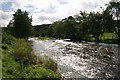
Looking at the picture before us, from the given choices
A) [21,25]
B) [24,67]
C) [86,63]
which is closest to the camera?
[24,67]

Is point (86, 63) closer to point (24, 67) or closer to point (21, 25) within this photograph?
point (24, 67)

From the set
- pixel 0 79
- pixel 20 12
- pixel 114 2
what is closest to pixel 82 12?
pixel 114 2

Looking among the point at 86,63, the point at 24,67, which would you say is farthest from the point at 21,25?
the point at 24,67

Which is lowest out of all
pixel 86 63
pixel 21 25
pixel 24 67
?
pixel 86 63

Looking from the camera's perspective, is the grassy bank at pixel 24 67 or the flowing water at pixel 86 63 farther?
the flowing water at pixel 86 63

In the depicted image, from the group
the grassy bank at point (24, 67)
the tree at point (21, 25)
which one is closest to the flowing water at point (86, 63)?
the grassy bank at point (24, 67)

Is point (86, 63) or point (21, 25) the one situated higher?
point (21, 25)

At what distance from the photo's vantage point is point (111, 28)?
1612 inches

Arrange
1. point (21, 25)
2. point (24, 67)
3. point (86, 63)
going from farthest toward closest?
point (21, 25) < point (86, 63) < point (24, 67)

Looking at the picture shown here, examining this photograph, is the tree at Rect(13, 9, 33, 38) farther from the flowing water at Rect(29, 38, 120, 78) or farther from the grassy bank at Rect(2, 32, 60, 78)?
the grassy bank at Rect(2, 32, 60, 78)

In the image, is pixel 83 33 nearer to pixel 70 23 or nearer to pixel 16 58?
pixel 70 23

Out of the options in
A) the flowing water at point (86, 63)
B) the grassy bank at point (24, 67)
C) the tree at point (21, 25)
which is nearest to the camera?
the grassy bank at point (24, 67)

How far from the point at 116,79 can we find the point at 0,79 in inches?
338

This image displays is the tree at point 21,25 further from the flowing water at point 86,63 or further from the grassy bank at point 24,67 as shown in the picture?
the grassy bank at point 24,67
